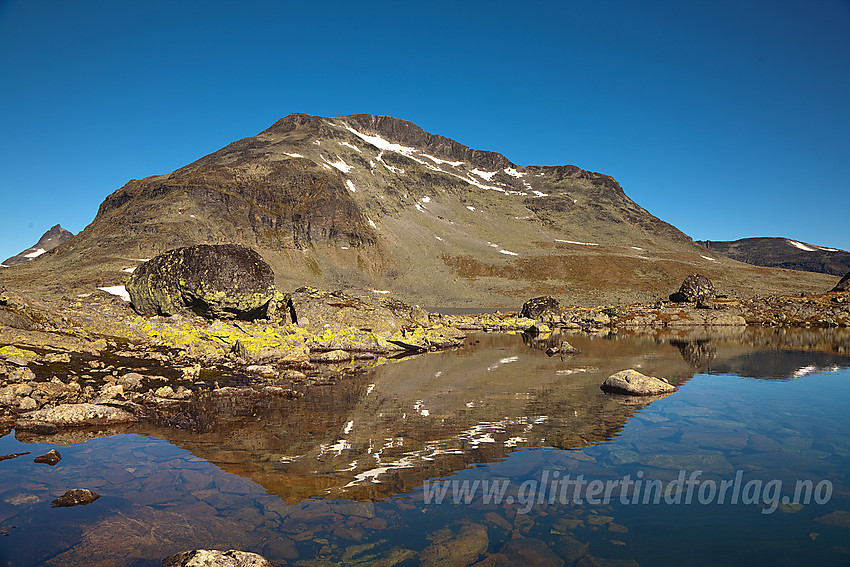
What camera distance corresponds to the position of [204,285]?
93.0 feet

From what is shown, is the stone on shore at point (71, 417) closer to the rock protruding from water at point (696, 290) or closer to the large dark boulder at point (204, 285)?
the large dark boulder at point (204, 285)

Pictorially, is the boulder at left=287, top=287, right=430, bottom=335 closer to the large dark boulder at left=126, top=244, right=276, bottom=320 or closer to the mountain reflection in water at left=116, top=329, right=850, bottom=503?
the large dark boulder at left=126, top=244, right=276, bottom=320

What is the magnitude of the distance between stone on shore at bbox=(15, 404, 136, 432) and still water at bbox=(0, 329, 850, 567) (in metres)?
0.64

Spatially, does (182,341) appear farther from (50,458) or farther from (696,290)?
(696,290)

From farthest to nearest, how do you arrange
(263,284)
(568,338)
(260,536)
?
(568,338)
(263,284)
(260,536)

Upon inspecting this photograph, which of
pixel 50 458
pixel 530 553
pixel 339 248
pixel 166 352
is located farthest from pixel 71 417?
pixel 339 248

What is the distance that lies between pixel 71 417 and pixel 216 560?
9.69 m

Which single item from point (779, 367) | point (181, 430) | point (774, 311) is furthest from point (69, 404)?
point (774, 311)

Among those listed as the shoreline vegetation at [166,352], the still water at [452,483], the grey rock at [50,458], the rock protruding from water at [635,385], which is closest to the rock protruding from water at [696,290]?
the shoreline vegetation at [166,352]

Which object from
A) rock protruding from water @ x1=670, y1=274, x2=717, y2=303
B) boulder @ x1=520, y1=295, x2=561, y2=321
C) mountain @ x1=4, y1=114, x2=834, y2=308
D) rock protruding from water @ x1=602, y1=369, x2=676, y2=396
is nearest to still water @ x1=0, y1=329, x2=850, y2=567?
rock protruding from water @ x1=602, y1=369, x2=676, y2=396

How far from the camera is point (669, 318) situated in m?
64.9

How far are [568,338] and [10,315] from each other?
40490mm

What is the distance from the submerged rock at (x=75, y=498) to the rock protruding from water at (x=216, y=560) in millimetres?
3429

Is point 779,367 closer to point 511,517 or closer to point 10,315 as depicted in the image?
point 511,517
